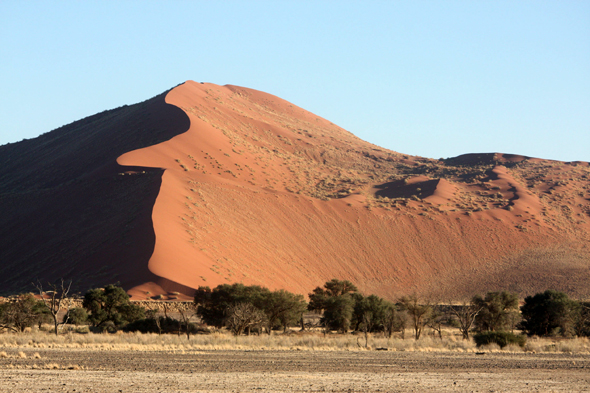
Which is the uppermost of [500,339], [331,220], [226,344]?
[331,220]

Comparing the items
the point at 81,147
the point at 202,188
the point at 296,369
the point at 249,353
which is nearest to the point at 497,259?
the point at 202,188

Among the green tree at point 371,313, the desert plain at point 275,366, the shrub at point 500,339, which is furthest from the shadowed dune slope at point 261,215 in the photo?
the shrub at point 500,339

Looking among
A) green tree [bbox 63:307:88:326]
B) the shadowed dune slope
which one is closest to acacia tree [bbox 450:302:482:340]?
the shadowed dune slope

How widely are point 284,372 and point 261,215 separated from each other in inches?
1746

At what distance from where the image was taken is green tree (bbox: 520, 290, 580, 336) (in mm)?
34906

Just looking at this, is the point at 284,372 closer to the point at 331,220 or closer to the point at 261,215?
the point at 261,215

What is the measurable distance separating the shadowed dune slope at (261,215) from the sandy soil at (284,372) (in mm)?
21352

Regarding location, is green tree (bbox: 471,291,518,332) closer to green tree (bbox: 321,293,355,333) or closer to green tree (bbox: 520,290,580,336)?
green tree (bbox: 520,290,580,336)

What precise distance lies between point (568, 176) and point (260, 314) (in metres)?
74.2

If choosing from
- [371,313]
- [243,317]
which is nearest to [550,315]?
[371,313]

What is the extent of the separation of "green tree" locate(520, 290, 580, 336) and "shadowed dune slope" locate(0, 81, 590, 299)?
15728 mm

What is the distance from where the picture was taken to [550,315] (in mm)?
35812

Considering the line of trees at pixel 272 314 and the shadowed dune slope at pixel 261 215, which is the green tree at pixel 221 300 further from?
the shadowed dune slope at pixel 261 215

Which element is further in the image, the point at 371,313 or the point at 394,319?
the point at 371,313
